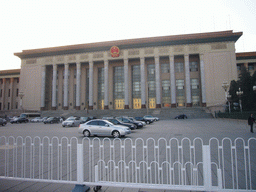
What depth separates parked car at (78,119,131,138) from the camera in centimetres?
1434

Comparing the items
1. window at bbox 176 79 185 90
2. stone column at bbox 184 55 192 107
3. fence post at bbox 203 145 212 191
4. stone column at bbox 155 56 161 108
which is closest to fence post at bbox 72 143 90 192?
fence post at bbox 203 145 212 191

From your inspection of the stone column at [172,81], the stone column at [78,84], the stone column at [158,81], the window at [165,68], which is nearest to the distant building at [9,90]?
the stone column at [78,84]

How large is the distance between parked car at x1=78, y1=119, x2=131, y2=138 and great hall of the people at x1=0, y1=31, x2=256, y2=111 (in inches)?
1301

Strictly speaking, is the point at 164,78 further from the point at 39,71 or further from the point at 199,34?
the point at 39,71

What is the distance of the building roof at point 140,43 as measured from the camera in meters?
49.5

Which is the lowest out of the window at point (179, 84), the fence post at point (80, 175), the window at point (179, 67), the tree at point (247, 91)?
the fence post at point (80, 175)

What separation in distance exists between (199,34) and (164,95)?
19.6 metres

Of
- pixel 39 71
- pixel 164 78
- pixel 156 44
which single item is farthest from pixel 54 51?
pixel 164 78

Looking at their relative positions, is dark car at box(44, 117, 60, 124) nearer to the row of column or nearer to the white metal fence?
the row of column

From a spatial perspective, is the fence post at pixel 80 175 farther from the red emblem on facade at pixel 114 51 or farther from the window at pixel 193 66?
the window at pixel 193 66

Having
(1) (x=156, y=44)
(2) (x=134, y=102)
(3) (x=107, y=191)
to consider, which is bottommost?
(3) (x=107, y=191)

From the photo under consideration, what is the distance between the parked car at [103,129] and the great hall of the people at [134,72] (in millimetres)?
33047

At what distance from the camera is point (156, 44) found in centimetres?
5316

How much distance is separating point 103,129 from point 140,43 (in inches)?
1698
